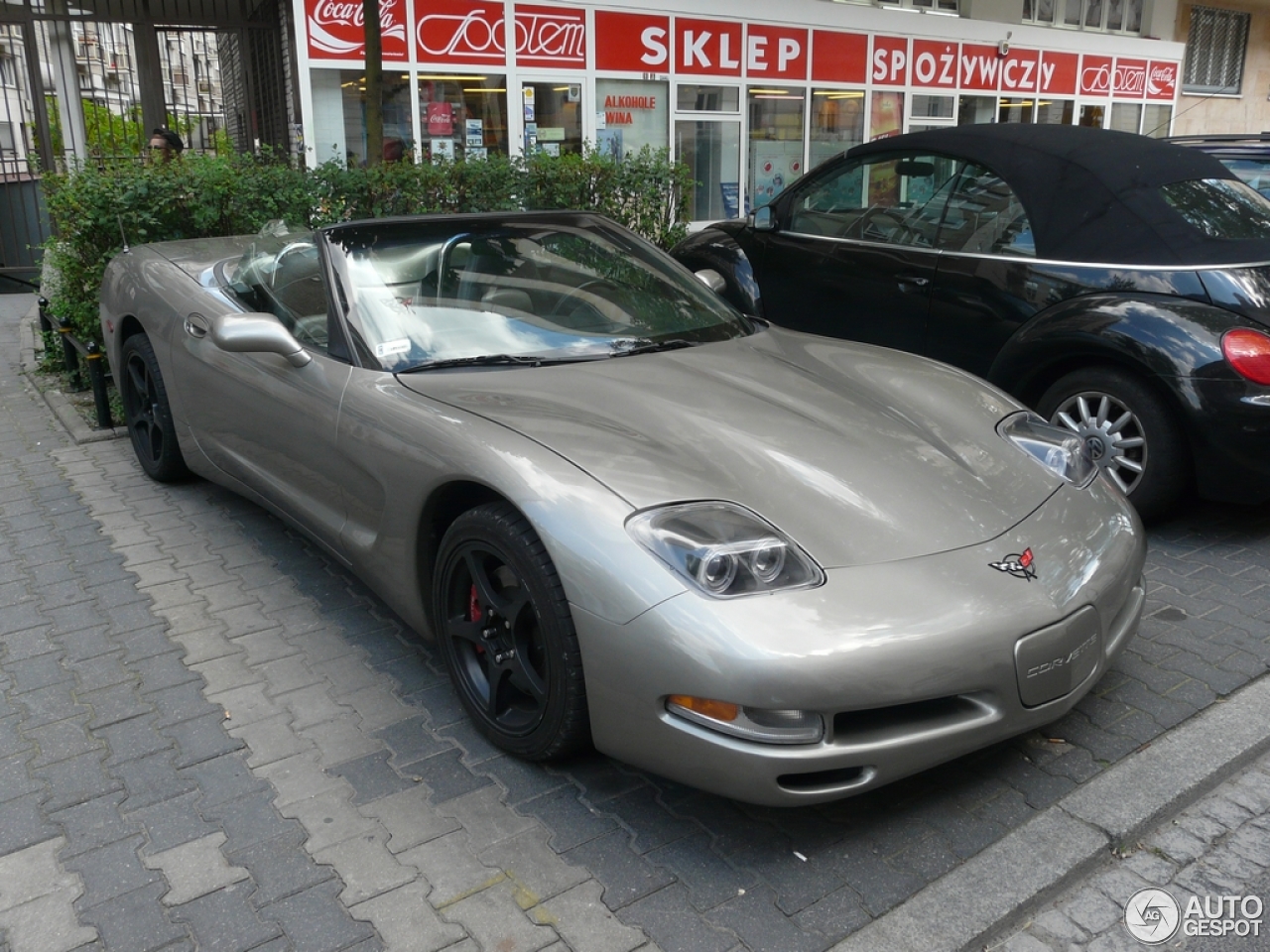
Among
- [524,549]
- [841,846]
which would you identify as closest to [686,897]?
[841,846]

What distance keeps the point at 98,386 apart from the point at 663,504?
492cm

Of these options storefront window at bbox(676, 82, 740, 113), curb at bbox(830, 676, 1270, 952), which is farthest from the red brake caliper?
storefront window at bbox(676, 82, 740, 113)

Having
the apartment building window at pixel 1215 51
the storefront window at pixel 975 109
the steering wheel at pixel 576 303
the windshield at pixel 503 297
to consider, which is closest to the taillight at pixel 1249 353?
the windshield at pixel 503 297

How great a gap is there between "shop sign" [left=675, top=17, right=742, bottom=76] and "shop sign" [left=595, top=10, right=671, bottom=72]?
0.69 ft

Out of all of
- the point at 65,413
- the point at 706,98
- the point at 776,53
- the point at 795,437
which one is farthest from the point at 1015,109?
the point at 795,437

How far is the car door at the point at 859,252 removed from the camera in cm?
532

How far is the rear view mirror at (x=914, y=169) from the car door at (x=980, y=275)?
191 millimetres

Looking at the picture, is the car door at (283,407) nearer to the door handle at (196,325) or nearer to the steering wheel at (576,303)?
the door handle at (196,325)

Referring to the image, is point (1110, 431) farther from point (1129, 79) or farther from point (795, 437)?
point (1129, 79)

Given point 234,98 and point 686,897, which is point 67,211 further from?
point 234,98

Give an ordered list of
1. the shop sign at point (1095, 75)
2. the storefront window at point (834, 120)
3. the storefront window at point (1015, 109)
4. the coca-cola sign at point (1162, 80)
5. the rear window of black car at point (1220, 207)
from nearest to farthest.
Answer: the rear window of black car at point (1220, 207) → the storefront window at point (834, 120) → the storefront window at point (1015, 109) → the shop sign at point (1095, 75) → the coca-cola sign at point (1162, 80)

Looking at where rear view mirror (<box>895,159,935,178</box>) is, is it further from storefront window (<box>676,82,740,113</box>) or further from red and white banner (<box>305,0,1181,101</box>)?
storefront window (<box>676,82,740,113</box>)

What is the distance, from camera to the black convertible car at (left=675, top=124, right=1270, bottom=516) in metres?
4.23

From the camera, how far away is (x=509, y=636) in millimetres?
2828
